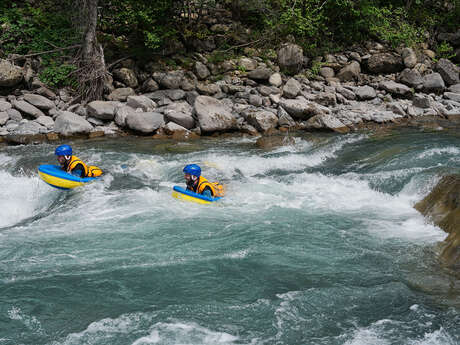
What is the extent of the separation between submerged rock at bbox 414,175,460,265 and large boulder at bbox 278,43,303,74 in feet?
32.5

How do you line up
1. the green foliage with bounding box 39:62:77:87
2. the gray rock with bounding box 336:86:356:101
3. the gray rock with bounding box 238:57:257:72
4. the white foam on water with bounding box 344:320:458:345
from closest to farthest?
the white foam on water with bounding box 344:320:458:345 → the green foliage with bounding box 39:62:77:87 → the gray rock with bounding box 336:86:356:101 → the gray rock with bounding box 238:57:257:72

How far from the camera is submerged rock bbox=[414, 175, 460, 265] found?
5.12 metres

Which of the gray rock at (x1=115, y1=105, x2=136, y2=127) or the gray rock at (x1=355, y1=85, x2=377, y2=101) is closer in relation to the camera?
the gray rock at (x1=115, y1=105, x2=136, y2=127)

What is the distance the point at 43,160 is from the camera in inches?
370

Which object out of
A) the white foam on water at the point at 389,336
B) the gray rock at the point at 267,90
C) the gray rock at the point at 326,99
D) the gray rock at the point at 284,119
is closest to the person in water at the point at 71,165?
the white foam on water at the point at 389,336

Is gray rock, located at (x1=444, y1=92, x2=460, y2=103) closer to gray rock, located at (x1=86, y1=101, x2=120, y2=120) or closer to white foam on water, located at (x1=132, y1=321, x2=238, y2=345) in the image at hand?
gray rock, located at (x1=86, y1=101, x2=120, y2=120)

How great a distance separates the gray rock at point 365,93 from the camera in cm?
1447

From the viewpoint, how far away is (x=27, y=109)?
1211 centimetres

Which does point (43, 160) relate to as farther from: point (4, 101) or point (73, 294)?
point (73, 294)

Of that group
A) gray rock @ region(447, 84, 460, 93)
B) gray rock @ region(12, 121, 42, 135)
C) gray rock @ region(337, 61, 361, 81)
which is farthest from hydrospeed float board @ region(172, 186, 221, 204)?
gray rock @ region(447, 84, 460, 93)

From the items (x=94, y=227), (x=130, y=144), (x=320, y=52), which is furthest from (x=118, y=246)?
(x=320, y=52)

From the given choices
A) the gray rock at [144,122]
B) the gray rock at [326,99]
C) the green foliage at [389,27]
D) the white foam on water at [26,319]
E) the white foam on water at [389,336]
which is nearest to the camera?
the white foam on water at [389,336]

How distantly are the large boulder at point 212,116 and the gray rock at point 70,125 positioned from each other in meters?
2.84

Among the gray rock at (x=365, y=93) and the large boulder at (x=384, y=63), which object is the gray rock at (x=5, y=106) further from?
the large boulder at (x=384, y=63)
